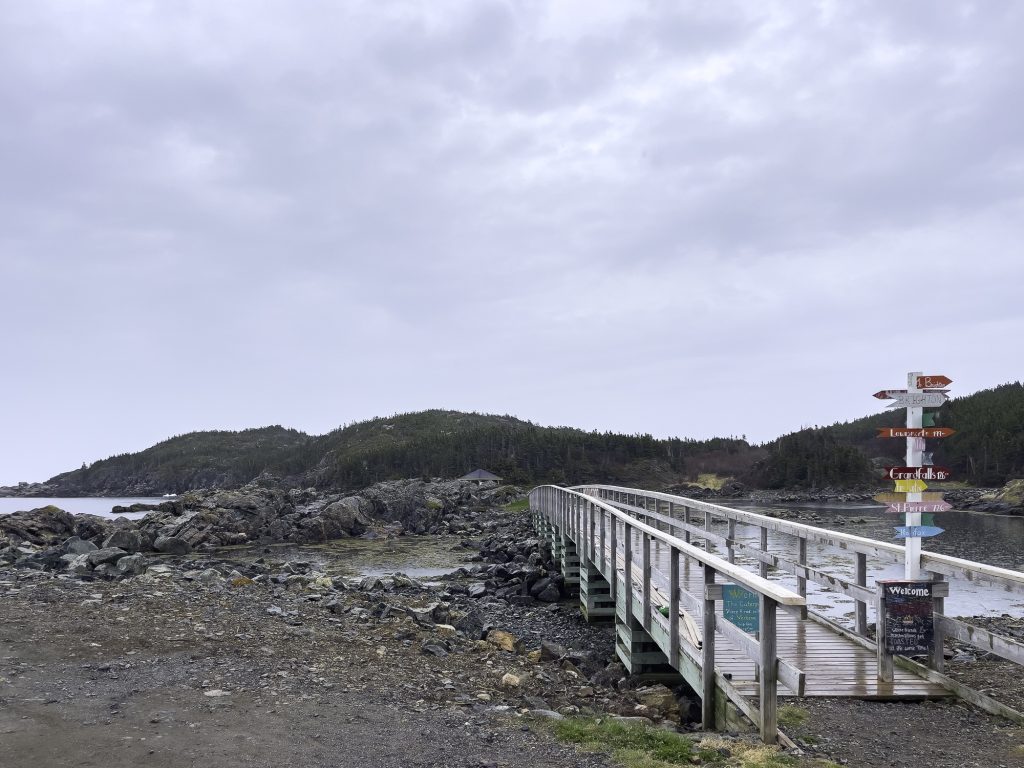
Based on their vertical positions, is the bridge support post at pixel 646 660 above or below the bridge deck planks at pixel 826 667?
below

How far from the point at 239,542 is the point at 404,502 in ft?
58.6

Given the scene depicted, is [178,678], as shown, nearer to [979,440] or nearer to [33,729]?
[33,729]

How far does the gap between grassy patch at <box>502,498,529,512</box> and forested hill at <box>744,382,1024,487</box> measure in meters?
63.4

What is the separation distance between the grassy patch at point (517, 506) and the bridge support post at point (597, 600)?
48.8 metres

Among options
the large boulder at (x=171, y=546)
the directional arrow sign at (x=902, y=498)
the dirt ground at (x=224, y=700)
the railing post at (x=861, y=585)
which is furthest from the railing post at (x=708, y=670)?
the large boulder at (x=171, y=546)

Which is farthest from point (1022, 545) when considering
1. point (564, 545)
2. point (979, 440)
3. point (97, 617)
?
point (979, 440)

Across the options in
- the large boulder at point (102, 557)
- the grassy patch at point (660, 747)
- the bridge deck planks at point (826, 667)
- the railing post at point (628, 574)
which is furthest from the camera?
the large boulder at point (102, 557)

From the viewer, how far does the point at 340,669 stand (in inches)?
386

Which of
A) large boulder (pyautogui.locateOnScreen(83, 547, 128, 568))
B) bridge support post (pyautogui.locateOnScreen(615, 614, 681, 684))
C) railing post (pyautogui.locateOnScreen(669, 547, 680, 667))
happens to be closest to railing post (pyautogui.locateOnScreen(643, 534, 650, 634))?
bridge support post (pyautogui.locateOnScreen(615, 614, 681, 684))

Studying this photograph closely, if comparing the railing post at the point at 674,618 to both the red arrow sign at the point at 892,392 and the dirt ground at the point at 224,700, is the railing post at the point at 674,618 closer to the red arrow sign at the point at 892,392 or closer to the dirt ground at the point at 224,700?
the dirt ground at the point at 224,700

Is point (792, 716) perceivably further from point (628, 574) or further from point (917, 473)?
point (628, 574)

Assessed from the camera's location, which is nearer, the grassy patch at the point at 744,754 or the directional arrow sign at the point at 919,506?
the grassy patch at the point at 744,754

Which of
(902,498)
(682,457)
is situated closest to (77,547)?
(902,498)

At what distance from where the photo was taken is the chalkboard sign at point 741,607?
300 inches
